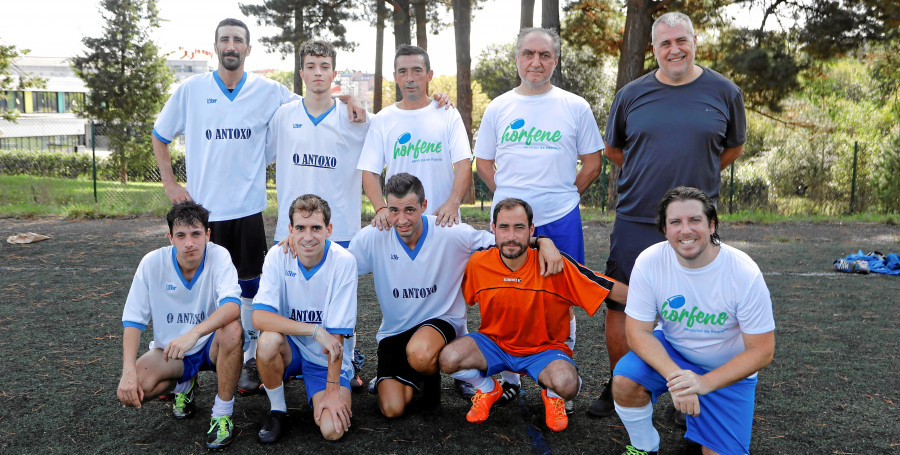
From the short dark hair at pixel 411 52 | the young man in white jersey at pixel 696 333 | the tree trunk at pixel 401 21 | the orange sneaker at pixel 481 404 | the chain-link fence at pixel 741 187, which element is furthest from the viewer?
the tree trunk at pixel 401 21

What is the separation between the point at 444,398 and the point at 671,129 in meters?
1.96

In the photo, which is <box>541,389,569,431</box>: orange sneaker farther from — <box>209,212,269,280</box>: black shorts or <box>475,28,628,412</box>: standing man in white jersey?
<box>209,212,269,280</box>: black shorts

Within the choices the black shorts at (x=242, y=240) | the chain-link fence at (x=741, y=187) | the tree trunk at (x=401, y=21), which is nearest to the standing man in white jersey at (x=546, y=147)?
the black shorts at (x=242, y=240)

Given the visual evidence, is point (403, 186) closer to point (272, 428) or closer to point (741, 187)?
point (272, 428)

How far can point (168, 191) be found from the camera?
409cm

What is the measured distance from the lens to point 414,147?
158 inches

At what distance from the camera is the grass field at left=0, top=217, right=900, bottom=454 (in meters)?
3.23

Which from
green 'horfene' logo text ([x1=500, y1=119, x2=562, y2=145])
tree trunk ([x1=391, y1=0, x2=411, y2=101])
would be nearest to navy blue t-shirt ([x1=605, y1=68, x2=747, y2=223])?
green 'horfene' logo text ([x1=500, y1=119, x2=562, y2=145])

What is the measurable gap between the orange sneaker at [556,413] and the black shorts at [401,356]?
64 centimetres

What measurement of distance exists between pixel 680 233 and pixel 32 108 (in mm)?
56759

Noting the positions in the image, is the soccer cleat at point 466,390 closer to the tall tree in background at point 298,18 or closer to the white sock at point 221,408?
the white sock at point 221,408

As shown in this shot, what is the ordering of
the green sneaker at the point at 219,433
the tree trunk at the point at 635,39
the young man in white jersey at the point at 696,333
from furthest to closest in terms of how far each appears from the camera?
the tree trunk at the point at 635,39 → the green sneaker at the point at 219,433 → the young man in white jersey at the point at 696,333

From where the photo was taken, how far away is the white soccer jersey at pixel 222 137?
4.12m

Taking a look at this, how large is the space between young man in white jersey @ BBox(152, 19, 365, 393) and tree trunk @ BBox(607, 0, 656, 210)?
10837 mm
